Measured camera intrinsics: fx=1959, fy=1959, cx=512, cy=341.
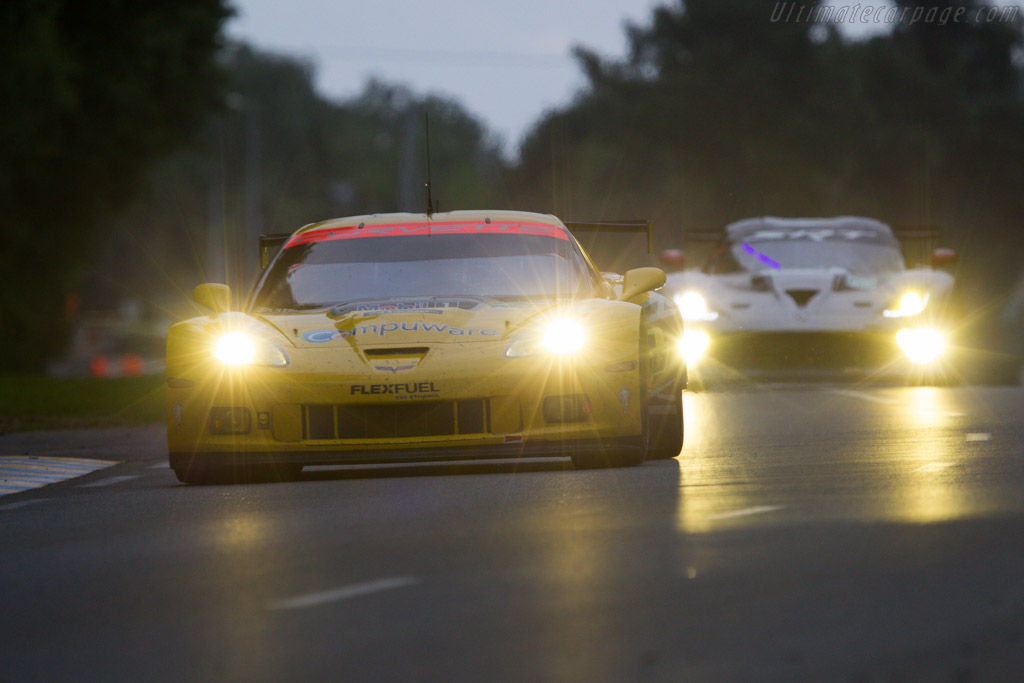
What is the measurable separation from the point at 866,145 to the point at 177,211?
55722 millimetres

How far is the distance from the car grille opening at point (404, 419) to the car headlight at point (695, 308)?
9.20 metres

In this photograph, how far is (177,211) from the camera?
109 metres

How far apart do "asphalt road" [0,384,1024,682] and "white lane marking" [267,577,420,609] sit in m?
0.02

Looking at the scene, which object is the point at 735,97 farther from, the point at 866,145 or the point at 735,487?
the point at 735,487

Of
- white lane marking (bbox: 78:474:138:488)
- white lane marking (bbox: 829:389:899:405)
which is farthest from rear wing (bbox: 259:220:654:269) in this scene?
white lane marking (bbox: 829:389:899:405)

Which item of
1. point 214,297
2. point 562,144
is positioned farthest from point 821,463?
point 562,144

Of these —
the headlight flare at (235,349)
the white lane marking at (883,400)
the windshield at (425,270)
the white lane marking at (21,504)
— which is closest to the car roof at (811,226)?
the white lane marking at (883,400)

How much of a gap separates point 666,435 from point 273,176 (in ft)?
406

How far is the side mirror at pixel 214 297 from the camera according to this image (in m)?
10.4

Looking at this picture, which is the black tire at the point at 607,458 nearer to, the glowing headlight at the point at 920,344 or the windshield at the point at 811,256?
the glowing headlight at the point at 920,344

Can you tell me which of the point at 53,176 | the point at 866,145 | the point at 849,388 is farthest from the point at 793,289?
the point at 866,145

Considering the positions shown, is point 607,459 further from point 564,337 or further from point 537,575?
point 537,575

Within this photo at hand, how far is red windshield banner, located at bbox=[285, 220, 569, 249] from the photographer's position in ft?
34.6

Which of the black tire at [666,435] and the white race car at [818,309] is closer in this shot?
the black tire at [666,435]
